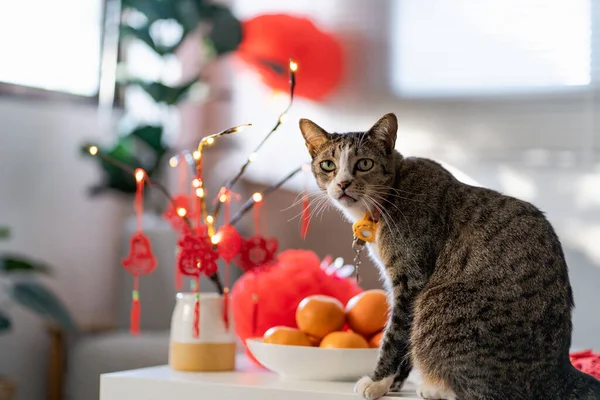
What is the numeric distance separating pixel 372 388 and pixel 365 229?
30 cm

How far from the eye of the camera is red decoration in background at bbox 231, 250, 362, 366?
1.56 meters

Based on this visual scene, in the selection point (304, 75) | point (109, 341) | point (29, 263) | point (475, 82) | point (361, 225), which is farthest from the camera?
point (304, 75)

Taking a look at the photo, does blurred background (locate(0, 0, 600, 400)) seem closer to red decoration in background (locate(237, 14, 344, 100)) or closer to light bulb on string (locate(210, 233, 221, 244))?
red decoration in background (locate(237, 14, 344, 100))

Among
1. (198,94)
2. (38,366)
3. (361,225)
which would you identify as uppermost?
(198,94)

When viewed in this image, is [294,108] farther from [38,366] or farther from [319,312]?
[319,312]

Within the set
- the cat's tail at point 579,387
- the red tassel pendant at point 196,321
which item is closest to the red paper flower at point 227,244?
the red tassel pendant at point 196,321

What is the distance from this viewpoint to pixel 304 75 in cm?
363

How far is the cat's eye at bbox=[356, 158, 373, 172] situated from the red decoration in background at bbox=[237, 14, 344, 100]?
2294 mm

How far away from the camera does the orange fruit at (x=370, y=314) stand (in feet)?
4.58

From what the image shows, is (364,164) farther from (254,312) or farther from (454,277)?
(254,312)

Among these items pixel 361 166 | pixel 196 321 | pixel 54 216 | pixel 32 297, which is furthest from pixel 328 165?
pixel 54 216

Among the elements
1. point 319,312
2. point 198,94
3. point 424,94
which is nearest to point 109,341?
point 198,94

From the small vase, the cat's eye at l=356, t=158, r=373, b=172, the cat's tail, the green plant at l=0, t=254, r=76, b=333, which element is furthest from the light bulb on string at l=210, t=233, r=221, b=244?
the green plant at l=0, t=254, r=76, b=333

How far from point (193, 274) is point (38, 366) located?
2.12 m
